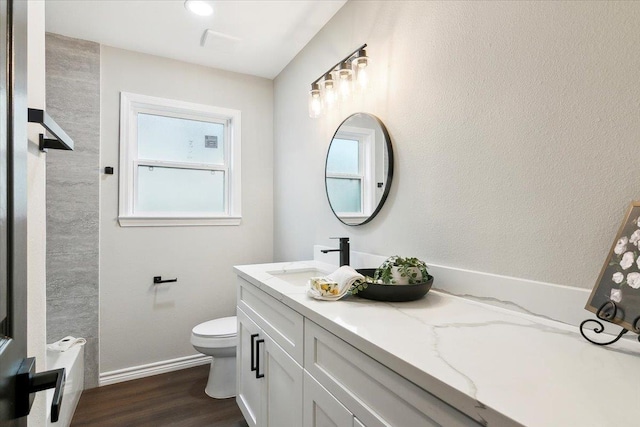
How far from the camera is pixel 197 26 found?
6.92ft

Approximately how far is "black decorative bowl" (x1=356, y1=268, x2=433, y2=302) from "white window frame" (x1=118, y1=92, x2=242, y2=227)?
1.87 meters

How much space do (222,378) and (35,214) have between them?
67.9 inches

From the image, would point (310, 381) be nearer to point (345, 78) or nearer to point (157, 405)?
point (345, 78)

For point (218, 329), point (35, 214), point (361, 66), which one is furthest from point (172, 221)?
point (361, 66)

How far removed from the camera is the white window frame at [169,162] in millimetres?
2361

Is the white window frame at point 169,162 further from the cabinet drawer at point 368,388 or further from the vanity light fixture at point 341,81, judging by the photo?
the cabinet drawer at point 368,388

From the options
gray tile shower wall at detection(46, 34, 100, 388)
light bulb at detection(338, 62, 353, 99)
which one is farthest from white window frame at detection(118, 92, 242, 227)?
light bulb at detection(338, 62, 353, 99)

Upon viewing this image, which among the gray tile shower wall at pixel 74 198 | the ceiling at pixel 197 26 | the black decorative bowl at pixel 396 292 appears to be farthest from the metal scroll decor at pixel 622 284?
the gray tile shower wall at pixel 74 198

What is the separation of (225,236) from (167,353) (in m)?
1.02

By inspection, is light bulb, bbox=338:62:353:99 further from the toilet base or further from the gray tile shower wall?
the toilet base

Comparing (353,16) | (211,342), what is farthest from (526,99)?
(211,342)

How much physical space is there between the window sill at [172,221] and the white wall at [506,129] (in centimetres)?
137

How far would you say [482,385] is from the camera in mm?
562

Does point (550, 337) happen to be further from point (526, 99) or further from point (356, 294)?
point (526, 99)
